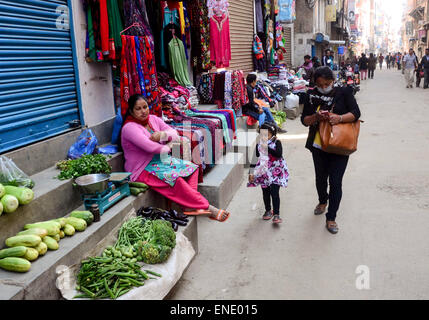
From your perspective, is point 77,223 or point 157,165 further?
point 157,165

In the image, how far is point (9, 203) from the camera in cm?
290

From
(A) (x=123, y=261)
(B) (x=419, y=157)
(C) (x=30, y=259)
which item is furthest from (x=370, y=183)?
(C) (x=30, y=259)

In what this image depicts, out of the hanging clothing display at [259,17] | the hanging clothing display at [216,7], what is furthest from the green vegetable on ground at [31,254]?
the hanging clothing display at [259,17]

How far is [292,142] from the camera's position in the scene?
356 inches

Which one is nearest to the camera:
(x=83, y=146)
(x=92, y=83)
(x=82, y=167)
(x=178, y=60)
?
(x=82, y=167)

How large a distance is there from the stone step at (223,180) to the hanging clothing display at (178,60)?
64.5 inches

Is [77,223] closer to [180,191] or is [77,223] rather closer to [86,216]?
[86,216]

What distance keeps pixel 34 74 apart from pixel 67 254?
215cm

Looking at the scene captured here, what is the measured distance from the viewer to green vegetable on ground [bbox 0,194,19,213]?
2.89 metres

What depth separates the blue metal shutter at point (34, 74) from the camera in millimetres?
3715

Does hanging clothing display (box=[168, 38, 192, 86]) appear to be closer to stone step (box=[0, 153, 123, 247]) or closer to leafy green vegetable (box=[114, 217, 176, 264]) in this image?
stone step (box=[0, 153, 123, 247])

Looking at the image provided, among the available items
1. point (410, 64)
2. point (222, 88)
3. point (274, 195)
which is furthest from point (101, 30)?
point (410, 64)

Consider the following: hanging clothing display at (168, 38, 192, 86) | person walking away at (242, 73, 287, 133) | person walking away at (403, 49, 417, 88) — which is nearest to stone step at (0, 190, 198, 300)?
hanging clothing display at (168, 38, 192, 86)

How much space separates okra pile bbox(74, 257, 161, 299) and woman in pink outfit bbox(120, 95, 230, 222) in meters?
1.16
